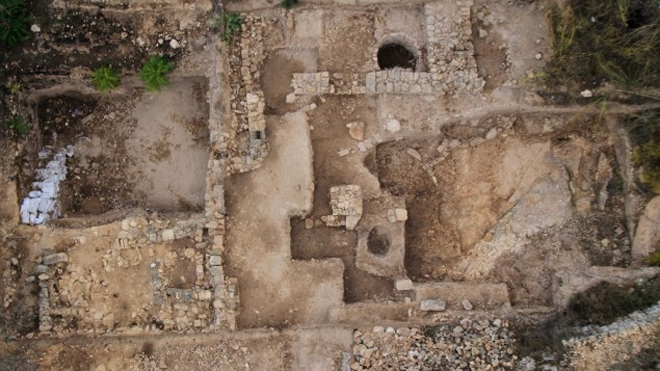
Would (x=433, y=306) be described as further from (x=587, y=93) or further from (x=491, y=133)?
(x=587, y=93)

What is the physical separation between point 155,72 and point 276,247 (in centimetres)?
298

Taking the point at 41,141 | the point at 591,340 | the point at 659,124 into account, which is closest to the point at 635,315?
the point at 591,340

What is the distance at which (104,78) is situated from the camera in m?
8.91

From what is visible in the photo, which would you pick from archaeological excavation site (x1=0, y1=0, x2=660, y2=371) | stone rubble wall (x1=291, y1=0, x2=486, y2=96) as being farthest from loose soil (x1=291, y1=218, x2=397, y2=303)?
stone rubble wall (x1=291, y1=0, x2=486, y2=96)

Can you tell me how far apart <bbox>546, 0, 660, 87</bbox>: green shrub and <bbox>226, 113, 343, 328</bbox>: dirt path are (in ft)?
11.9

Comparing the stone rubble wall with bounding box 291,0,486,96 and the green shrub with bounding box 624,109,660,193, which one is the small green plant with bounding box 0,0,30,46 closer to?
the stone rubble wall with bounding box 291,0,486,96

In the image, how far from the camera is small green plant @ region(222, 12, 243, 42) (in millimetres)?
8828

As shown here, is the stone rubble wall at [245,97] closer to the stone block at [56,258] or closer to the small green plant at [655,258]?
the stone block at [56,258]

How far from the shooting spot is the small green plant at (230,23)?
883 centimetres

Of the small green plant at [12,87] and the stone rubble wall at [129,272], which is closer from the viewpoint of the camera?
the stone rubble wall at [129,272]

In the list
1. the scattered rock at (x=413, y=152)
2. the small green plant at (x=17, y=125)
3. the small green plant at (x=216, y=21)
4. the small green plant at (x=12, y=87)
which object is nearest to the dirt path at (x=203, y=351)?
the scattered rock at (x=413, y=152)

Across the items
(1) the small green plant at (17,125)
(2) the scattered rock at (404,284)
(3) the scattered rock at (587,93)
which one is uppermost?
(1) the small green plant at (17,125)

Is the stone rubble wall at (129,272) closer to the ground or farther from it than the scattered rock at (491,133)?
closer to the ground

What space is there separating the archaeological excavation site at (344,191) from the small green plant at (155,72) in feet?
0.09
